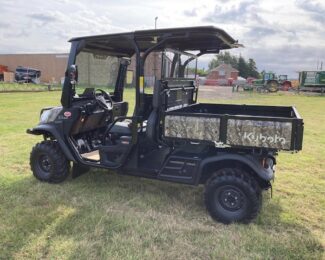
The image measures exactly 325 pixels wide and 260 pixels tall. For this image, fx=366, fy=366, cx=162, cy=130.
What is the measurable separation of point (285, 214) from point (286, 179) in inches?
57.0

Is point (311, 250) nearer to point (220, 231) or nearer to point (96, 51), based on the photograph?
point (220, 231)

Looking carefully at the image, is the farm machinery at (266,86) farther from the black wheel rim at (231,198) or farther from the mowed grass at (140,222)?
the black wheel rim at (231,198)

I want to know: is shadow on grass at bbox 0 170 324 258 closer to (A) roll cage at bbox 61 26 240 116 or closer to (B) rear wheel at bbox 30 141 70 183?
(B) rear wheel at bbox 30 141 70 183

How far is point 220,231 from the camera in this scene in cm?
380

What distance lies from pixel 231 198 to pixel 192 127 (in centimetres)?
88

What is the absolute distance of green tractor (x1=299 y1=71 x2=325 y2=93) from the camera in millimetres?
34094

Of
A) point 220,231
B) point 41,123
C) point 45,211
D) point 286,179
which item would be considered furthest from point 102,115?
point 286,179

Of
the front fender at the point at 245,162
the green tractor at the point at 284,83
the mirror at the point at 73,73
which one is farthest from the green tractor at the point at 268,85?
the front fender at the point at 245,162

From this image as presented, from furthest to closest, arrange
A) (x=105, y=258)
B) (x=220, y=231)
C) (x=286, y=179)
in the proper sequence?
(x=286, y=179), (x=220, y=231), (x=105, y=258)

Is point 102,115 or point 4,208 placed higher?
point 102,115

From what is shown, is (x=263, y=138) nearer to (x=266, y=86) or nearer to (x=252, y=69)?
(x=266, y=86)

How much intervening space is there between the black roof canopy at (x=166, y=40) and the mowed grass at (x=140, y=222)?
189cm

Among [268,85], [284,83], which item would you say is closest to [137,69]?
[268,85]

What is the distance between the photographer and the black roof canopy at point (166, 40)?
4004mm
